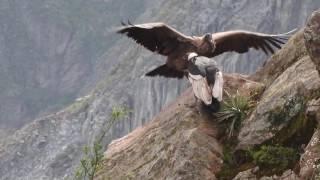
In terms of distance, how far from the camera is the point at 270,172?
12.6 meters

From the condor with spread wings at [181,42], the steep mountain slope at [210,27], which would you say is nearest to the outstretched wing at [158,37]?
the condor with spread wings at [181,42]

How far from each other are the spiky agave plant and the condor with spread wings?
2121mm

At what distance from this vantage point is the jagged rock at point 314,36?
12547mm

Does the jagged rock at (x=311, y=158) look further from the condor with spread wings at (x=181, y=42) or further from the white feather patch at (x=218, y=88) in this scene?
the condor with spread wings at (x=181, y=42)

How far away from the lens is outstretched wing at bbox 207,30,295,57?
17.5 m

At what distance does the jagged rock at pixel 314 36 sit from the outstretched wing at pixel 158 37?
418 cm

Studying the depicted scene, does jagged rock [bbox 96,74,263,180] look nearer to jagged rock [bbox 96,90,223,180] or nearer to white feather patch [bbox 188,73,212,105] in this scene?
jagged rock [bbox 96,90,223,180]

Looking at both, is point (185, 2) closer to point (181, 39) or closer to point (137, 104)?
point (137, 104)

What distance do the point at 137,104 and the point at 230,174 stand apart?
6571 inches

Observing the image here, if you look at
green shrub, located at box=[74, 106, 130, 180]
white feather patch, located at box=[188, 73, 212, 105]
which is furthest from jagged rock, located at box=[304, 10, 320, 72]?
green shrub, located at box=[74, 106, 130, 180]

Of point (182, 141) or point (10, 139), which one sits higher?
point (182, 141)

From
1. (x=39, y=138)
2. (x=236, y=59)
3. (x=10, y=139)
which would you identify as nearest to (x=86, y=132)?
(x=39, y=138)

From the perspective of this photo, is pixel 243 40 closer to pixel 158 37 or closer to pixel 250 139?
pixel 158 37

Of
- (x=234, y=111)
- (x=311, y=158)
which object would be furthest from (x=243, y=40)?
(x=311, y=158)
